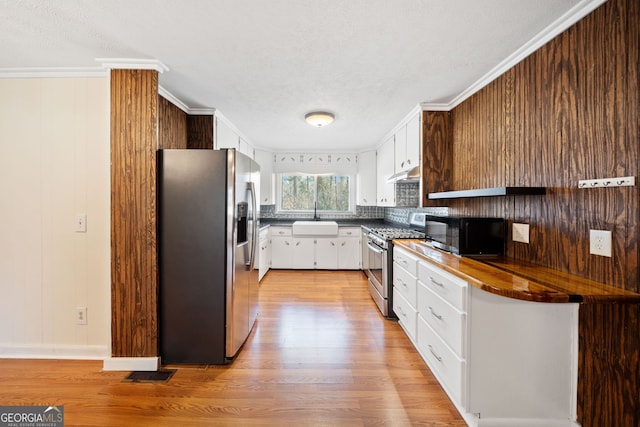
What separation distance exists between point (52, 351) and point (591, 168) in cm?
393

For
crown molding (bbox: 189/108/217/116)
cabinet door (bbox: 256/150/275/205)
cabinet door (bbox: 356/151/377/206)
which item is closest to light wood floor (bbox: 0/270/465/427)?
crown molding (bbox: 189/108/217/116)

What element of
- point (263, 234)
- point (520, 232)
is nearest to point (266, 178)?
point (263, 234)

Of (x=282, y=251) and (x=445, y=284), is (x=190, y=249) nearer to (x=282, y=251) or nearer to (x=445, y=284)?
(x=445, y=284)

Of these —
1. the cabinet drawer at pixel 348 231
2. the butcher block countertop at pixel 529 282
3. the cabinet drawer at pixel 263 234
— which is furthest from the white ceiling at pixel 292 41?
the cabinet drawer at pixel 348 231

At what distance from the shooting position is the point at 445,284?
1.76m

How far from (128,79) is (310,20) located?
58.4 inches

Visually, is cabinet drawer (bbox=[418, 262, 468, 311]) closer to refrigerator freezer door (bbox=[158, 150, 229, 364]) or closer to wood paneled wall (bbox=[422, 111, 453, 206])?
wood paneled wall (bbox=[422, 111, 453, 206])

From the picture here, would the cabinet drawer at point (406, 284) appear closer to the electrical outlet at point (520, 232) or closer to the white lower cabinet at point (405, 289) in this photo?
the white lower cabinet at point (405, 289)

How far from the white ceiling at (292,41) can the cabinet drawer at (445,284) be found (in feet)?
5.06

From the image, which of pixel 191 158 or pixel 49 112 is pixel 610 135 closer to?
pixel 191 158

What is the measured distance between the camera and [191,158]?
2.14 m

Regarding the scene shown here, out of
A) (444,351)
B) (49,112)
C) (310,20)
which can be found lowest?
(444,351)

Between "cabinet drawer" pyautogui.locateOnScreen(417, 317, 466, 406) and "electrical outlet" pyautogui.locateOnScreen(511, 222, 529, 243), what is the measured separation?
2.99 ft

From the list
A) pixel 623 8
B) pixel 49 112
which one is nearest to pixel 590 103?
pixel 623 8
